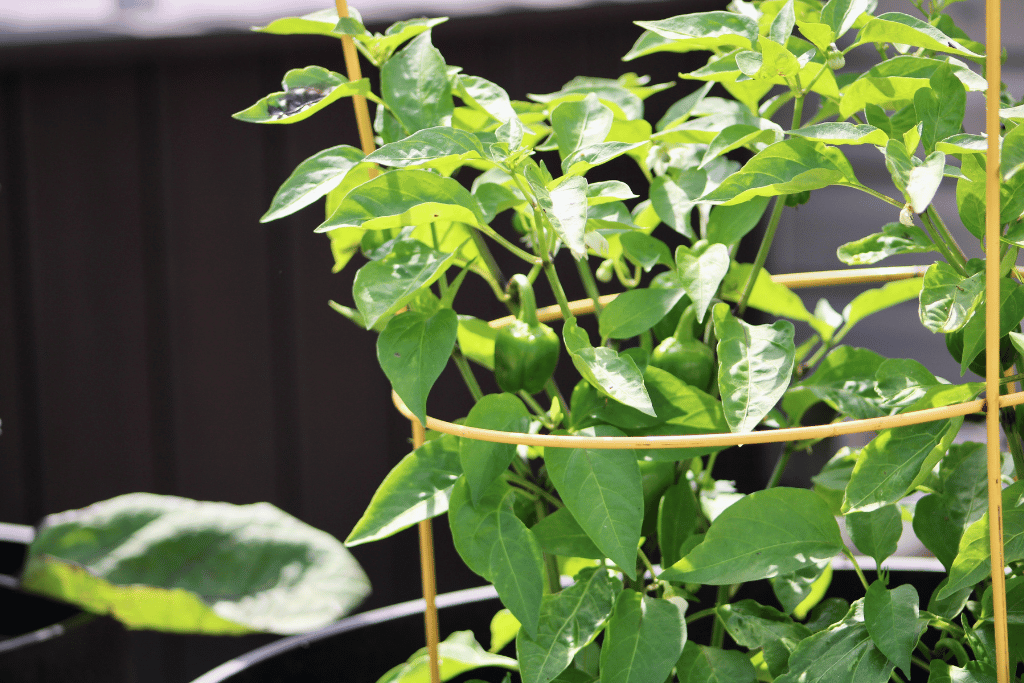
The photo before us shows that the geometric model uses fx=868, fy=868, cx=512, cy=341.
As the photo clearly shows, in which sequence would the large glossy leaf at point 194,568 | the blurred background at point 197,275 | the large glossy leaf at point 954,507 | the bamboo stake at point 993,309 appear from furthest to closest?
the blurred background at point 197,275, the large glossy leaf at point 194,568, the large glossy leaf at point 954,507, the bamboo stake at point 993,309

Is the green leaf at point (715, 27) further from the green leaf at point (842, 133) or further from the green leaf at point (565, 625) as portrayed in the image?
the green leaf at point (565, 625)

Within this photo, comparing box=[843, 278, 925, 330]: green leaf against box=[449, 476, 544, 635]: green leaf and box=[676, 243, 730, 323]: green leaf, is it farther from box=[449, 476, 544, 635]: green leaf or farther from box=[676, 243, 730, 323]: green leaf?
box=[449, 476, 544, 635]: green leaf

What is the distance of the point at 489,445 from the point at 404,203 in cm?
12

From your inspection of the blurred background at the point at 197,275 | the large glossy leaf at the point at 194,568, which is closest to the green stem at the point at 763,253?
the large glossy leaf at the point at 194,568

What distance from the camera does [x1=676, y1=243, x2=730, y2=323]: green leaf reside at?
0.41 metres

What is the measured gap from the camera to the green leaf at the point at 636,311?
446 mm

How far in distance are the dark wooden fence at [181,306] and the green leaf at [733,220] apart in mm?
733

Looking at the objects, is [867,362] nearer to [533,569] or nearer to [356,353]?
[533,569]

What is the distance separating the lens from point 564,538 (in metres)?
0.46

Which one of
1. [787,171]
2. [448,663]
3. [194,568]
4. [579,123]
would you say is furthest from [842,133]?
[194,568]

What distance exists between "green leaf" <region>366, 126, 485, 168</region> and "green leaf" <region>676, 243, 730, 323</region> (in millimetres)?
120

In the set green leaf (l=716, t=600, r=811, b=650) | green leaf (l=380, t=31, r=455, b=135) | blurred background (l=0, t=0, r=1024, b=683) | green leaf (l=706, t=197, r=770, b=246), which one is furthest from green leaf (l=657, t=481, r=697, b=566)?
blurred background (l=0, t=0, r=1024, b=683)

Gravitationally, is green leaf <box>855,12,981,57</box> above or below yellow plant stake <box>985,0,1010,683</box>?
above

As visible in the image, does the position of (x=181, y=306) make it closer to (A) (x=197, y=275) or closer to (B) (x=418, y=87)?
(A) (x=197, y=275)
